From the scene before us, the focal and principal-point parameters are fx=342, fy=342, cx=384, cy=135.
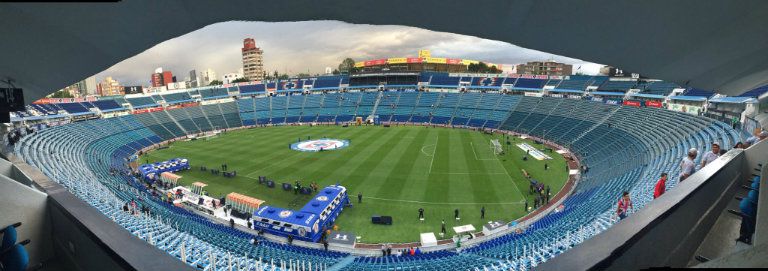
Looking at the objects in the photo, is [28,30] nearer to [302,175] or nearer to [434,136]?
[302,175]

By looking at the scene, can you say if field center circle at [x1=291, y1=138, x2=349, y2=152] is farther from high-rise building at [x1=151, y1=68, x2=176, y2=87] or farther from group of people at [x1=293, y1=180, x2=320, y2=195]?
high-rise building at [x1=151, y1=68, x2=176, y2=87]

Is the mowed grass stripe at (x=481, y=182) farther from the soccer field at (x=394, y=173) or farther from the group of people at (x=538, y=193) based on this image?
the group of people at (x=538, y=193)

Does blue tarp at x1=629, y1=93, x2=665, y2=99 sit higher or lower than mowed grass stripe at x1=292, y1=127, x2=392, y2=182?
higher

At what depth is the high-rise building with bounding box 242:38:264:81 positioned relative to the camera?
14462 cm

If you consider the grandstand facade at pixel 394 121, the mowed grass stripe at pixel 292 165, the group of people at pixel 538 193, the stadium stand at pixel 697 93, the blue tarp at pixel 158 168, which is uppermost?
the stadium stand at pixel 697 93

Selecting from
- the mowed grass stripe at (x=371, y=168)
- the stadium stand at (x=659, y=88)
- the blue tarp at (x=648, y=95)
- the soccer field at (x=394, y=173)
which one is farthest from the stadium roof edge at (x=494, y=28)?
the stadium stand at (x=659, y=88)

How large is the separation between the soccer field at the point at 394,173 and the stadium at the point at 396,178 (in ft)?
0.58

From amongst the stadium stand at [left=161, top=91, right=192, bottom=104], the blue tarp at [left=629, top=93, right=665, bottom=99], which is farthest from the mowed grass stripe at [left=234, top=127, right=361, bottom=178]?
the blue tarp at [left=629, top=93, right=665, bottom=99]

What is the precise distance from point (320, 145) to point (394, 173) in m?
12.7

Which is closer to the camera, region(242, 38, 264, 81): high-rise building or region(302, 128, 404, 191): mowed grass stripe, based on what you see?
region(302, 128, 404, 191): mowed grass stripe

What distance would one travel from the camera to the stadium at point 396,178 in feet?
12.9

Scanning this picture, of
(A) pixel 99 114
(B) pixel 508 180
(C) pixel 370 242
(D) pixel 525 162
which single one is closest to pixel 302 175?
(C) pixel 370 242

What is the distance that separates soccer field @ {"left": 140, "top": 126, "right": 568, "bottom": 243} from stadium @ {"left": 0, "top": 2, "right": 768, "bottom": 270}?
18cm

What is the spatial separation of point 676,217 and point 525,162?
83.7ft
